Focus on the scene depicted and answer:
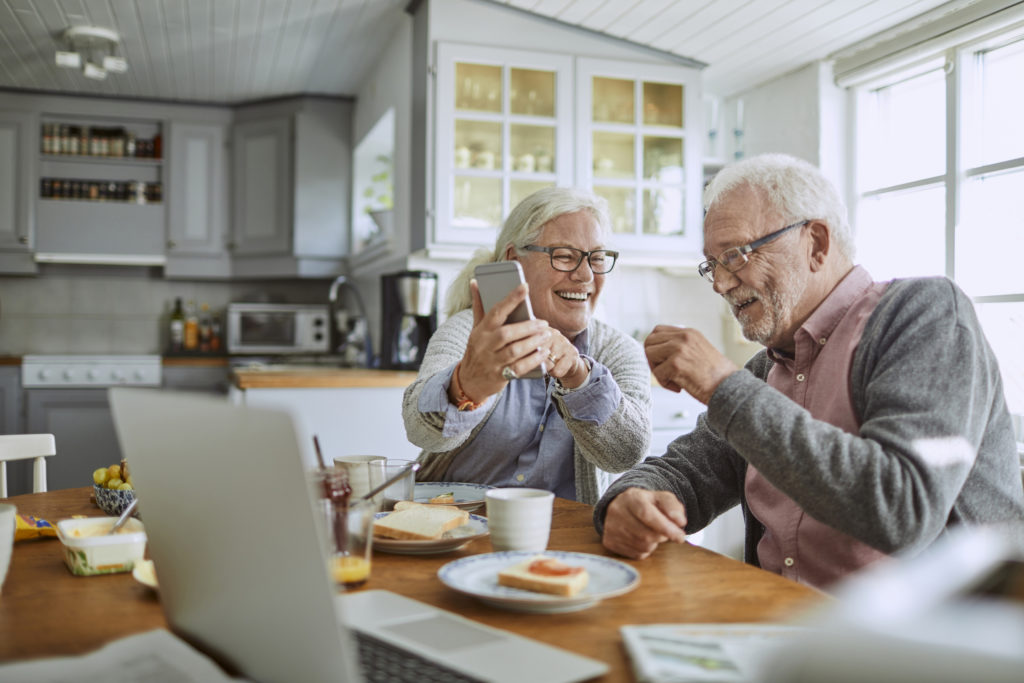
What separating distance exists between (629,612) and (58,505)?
1073 mm

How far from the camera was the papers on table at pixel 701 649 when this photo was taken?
625mm

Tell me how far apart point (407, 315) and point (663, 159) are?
1.34 metres

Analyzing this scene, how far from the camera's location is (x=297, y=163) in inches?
184

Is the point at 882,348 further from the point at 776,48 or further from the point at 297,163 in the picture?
the point at 297,163

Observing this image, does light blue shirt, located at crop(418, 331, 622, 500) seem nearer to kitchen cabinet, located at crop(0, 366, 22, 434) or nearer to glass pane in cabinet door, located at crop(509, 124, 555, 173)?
glass pane in cabinet door, located at crop(509, 124, 555, 173)

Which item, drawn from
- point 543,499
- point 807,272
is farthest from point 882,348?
point 543,499

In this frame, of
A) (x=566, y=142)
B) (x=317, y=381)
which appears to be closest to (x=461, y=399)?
(x=317, y=381)

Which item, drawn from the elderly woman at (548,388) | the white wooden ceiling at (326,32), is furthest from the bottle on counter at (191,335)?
the elderly woman at (548,388)

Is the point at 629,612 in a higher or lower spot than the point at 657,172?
lower

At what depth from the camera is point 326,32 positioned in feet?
12.0

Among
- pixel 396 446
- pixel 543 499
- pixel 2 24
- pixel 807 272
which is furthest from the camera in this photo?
pixel 2 24

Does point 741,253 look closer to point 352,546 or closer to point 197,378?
point 352,546

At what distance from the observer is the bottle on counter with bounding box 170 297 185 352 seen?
5.00m

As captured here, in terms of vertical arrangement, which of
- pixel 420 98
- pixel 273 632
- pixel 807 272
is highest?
pixel 420 98
